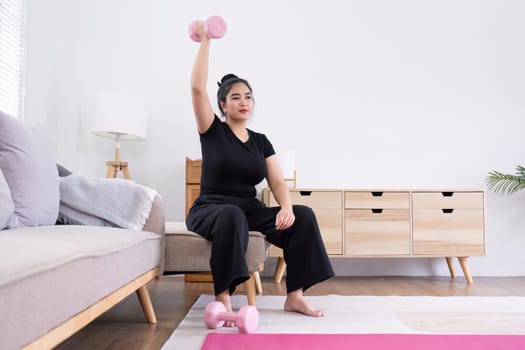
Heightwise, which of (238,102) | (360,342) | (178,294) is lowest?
(178,294)

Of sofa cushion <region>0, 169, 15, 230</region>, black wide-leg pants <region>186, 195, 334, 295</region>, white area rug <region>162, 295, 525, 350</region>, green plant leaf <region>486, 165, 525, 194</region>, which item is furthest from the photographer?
green plant leaf <region>486, 165, 525, 194</region>

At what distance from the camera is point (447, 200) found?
329 centimetres

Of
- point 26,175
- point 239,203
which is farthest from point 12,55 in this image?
point 239,203

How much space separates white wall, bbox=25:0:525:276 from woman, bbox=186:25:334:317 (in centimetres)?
137

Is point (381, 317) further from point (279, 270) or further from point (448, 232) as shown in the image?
point (448, 232)

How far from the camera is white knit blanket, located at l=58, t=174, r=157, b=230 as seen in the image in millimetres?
1964

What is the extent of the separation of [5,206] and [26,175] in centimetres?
24

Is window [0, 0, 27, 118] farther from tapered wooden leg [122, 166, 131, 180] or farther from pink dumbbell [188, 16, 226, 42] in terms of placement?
pink dumbbell [188, 16, 226, 42]

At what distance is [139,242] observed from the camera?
1659mm

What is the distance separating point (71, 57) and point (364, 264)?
256 cm

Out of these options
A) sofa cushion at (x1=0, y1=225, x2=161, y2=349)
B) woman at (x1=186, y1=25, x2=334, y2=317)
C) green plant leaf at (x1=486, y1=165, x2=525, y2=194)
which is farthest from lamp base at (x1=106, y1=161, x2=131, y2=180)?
green plant leaf at (x1=486, y1=165, x2=525, y2=194)

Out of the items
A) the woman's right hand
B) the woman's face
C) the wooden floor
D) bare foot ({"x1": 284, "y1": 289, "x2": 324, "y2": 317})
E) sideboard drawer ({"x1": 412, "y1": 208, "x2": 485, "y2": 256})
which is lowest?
the wooden floor

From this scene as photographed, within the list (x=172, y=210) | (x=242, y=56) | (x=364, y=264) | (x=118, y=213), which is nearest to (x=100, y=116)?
(x=172, y=210)

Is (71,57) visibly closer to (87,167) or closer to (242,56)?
(87,167)
